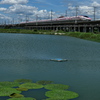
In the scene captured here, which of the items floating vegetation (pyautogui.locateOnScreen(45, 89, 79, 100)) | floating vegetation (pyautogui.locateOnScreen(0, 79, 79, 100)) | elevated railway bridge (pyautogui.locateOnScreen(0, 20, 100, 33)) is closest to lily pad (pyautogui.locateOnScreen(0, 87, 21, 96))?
floating vegetation (pyautogui.locateOnScreen(0, 79, 79, 100))

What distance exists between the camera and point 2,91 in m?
13.7

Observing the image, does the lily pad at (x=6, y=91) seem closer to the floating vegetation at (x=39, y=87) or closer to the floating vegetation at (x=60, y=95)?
the floating vegetation at (x=39, y=87)

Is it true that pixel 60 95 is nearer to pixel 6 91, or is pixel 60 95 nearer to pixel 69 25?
pixel 6 91

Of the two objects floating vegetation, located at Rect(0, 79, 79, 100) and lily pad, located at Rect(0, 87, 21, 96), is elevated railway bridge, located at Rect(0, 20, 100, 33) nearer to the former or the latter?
floating vegetation, located at Rect(0, 79, 79, 100)

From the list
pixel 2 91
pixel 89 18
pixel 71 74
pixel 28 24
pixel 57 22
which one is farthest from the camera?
pixel 28 24

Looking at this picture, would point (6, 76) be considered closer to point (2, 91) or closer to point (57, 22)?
point (2, 91)

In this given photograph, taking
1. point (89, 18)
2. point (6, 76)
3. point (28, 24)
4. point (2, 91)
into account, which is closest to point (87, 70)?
point (6, 76)

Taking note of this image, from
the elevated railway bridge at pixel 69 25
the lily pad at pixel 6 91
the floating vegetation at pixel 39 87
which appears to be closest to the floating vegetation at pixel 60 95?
the floating vegetation at pixel 39 87

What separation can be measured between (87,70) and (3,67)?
340 inches

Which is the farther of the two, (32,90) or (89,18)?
(89,18)

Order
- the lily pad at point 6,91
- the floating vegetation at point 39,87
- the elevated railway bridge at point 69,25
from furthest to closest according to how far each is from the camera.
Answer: the elevated railway bridge at point 69,25
the lily pad at point 6,91
the floating vegetation at point 39,87

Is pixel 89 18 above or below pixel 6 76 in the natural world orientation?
above

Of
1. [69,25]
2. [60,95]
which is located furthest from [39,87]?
[69,25]

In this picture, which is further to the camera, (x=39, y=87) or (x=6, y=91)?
(x=39, y=87)
